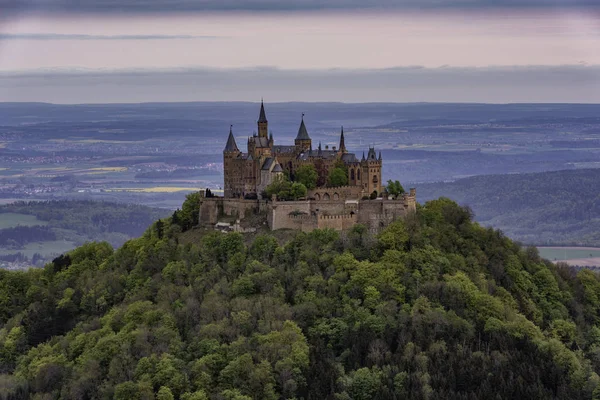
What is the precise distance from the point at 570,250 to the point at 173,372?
165ft

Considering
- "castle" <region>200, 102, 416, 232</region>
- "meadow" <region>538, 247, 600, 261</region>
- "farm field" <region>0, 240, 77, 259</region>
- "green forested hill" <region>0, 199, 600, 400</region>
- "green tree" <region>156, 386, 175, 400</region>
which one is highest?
"castle" <region>200, 102, 416, 232</region>

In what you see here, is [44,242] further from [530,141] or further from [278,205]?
[530,141]

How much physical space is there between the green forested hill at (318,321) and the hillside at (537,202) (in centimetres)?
4242

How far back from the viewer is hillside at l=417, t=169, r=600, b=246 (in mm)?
98025

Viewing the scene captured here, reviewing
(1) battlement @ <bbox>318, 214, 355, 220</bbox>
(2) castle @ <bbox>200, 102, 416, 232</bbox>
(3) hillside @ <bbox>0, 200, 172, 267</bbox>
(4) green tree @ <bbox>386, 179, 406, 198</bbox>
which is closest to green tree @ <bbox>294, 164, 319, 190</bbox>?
(2) castle @ <bbox>200, 102, 416, 232</bbox>

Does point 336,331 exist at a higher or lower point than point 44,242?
higher

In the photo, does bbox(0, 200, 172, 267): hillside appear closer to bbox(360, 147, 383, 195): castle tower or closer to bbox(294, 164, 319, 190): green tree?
bbox(294, 164, 319, 190): green tree

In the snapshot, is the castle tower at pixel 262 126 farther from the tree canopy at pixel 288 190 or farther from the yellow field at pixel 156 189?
the yellow field at pixel 156 189

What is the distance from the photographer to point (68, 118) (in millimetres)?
198000

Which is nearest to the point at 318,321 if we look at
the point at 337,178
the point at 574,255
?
the point at 337,178

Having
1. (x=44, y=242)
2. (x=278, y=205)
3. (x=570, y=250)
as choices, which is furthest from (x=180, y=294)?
(x=44, y=242)

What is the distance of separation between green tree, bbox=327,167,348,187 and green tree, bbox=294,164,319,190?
1.91 feet

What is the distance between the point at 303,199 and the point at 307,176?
1.23 meters

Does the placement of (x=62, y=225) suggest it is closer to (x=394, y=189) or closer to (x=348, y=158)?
(x=348, y=158)
